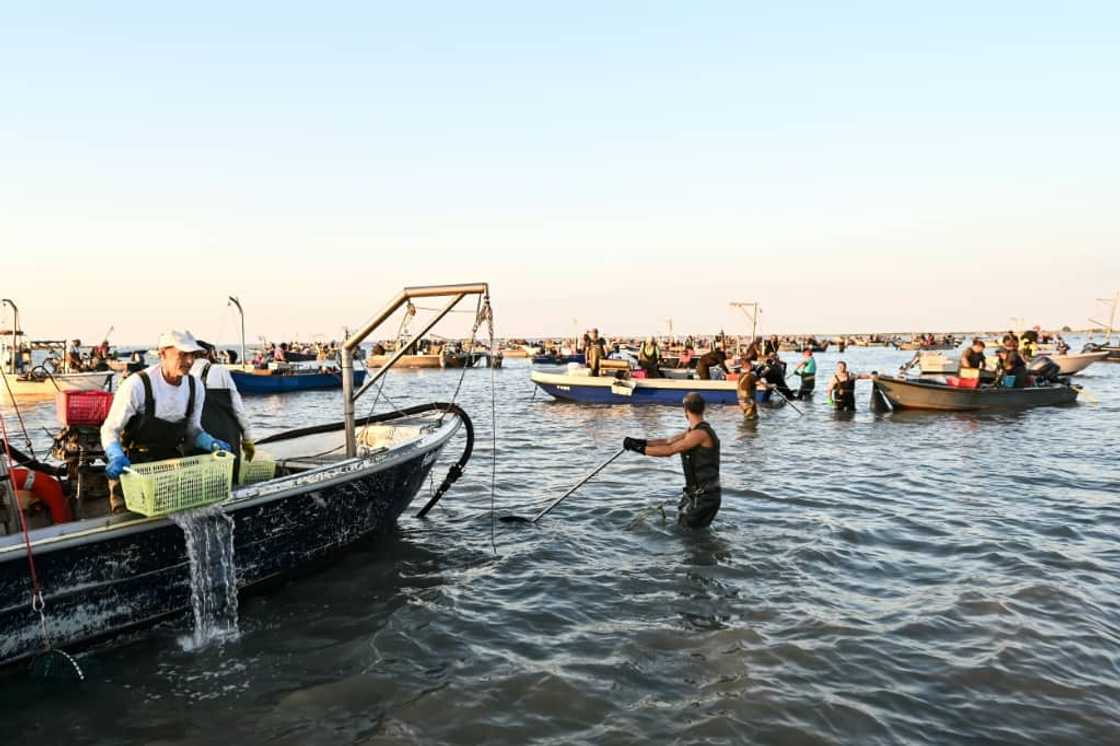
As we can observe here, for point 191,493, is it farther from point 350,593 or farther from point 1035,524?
point 1035,524

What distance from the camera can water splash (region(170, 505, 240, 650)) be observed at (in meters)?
5.99

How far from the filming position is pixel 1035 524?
9.60m

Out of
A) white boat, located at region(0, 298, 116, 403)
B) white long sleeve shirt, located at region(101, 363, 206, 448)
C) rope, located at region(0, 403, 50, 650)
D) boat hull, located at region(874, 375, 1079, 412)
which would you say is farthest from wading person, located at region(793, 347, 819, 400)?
white boat, located at region(0, 298, 116, 403)

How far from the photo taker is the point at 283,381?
36062 mm

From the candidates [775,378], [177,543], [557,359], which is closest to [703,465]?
[177,543]

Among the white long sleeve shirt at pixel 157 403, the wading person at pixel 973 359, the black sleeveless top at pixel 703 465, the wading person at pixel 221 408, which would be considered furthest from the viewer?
the wading person at pixel 973 359

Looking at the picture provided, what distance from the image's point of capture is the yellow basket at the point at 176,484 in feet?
18.0

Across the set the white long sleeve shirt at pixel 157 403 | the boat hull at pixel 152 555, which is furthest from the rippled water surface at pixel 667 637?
the white long sleeve shirt at pixel 157 403

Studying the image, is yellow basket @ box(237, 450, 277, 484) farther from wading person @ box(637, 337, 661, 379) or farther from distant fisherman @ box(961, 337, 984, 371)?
distant fisherman @ box(961, 337, 984, 371)

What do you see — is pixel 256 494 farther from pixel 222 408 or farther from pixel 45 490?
pixel 45 490

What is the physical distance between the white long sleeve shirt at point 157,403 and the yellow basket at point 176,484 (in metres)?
0.46

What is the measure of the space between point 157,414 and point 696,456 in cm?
619

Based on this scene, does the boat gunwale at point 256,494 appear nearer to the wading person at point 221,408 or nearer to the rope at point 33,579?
the rope at point 33,579

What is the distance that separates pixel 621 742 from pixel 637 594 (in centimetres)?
253
